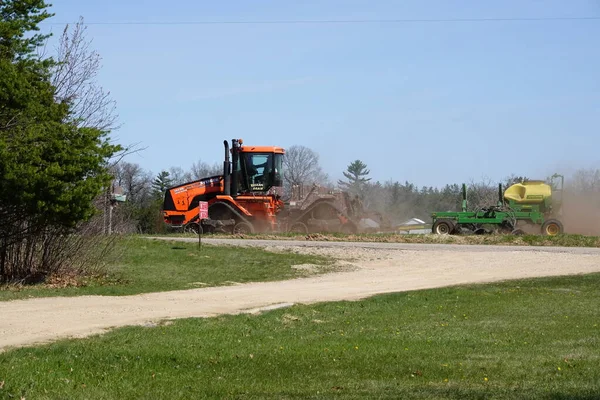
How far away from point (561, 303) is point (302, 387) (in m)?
11.5

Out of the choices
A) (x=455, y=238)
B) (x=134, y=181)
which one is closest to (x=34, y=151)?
(x=455, y=238)

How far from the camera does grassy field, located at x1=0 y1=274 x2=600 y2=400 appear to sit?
29.9 ft

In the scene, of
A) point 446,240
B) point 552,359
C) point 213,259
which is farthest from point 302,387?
point 446,240

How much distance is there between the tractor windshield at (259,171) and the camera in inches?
1651

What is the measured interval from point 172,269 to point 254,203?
606 inches

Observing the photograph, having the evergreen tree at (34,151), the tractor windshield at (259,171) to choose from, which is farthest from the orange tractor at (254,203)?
the evergreen tree at (34,151)

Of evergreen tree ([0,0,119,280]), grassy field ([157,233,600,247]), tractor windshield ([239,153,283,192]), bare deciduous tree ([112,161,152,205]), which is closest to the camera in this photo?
evergreen tree ([0,0,119,280])

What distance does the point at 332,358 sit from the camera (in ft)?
37.2

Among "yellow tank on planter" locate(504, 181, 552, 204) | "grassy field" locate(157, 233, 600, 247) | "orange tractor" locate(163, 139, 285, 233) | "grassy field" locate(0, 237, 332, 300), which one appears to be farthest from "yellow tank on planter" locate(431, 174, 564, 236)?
"grassy field" locate(0, 237, 332, 300)

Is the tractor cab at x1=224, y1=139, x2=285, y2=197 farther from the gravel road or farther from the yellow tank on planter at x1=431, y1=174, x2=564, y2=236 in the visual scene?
the yellow tank on planter at x1=431, y1=174, x2=564, y2=236

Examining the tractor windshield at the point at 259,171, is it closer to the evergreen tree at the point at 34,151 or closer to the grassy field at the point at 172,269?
the grassy field at the point at 172,269

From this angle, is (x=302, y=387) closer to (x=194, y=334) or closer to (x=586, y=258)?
(x=194, y=334)

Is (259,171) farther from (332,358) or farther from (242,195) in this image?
(332,358)

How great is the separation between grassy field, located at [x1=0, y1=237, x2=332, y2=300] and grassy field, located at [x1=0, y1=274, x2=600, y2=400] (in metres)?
6.39
